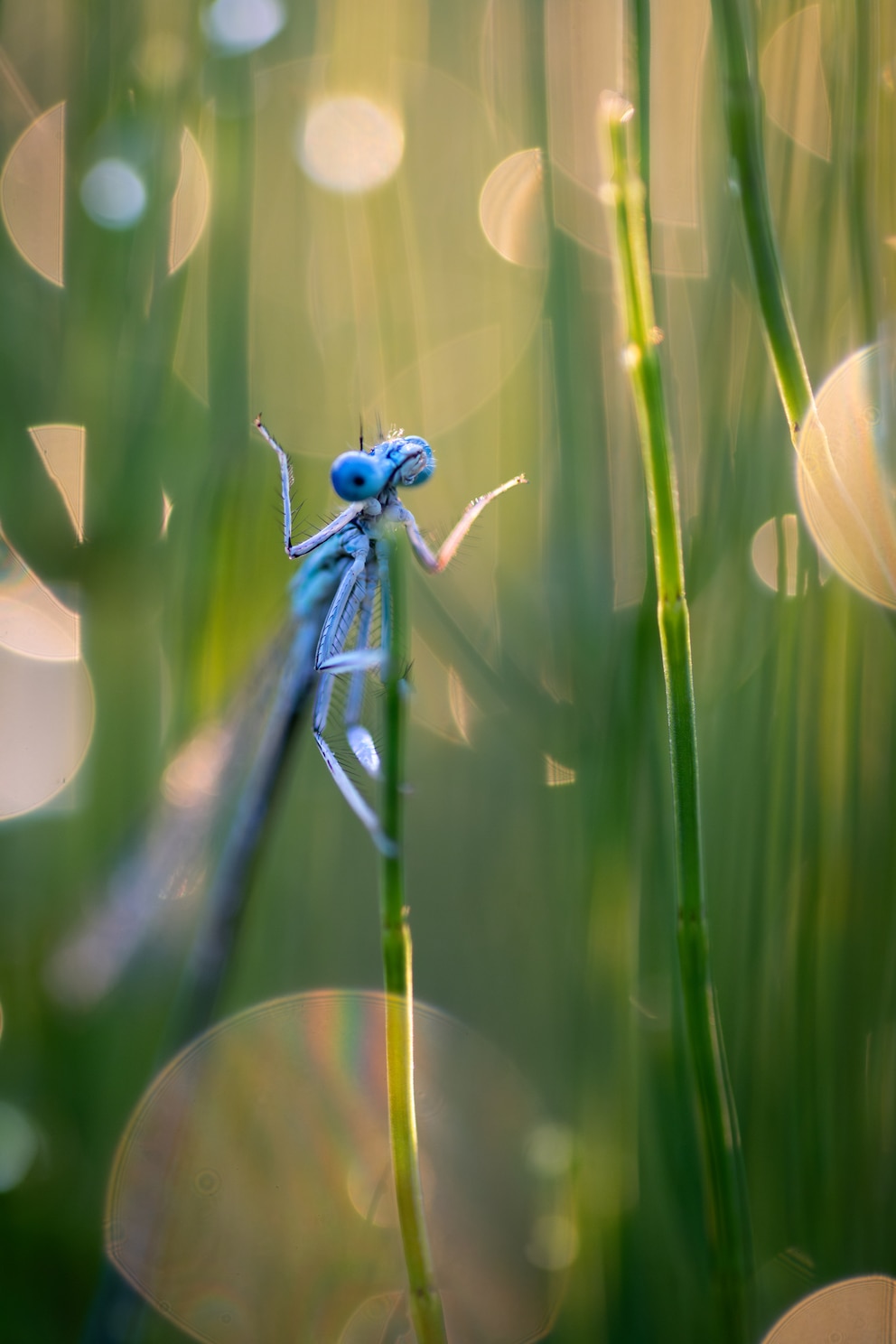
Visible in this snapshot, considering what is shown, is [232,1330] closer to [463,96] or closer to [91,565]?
[91,565]

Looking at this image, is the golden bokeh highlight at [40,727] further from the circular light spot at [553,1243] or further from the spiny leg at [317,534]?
the circular light spot at [553,1243]

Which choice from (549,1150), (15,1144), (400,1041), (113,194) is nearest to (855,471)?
(400,1041)

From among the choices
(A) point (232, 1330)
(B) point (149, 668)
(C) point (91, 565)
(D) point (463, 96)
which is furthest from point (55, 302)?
(A) point (232, 1330)

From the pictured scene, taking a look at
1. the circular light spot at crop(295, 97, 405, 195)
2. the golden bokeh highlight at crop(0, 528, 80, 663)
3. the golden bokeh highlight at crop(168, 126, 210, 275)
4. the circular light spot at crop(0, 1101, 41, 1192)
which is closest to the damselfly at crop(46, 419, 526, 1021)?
the circular light spot at crop(0, 1101, 41, 1192)

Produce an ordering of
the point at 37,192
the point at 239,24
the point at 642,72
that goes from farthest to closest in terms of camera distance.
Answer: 1. the point at 37,192
2. the point at 239,24
3. the point at 642,72

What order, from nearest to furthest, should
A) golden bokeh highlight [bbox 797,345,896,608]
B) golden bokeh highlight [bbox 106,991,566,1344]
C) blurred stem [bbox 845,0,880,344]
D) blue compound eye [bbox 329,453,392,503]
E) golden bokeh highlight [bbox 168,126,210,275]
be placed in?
1. golden bokeh highlight [bbox 797,345,896,608]
2. blurred stem [bbox 845,0,880,344]
3. golden bokeh highlight [bbox 106,991,566,1344]
4. blue compound eye [bbox 329,453,392,503]
5. golden bokeh highlight [bbox 168,126,210,275]

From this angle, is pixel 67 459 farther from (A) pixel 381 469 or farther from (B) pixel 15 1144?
(B) pixel 15 1144

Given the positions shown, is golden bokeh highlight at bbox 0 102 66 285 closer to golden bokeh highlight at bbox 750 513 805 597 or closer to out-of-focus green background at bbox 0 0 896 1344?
out-of-focus green background at bbox 0 0 896 1344

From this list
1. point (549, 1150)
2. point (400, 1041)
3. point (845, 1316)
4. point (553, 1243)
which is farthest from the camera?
point (549, 1150)
